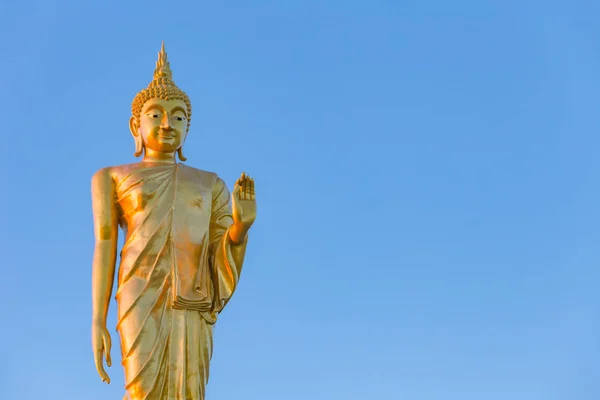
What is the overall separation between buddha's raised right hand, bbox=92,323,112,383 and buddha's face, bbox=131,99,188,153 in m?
2.13

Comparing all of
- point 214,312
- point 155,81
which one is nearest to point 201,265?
point 214,312

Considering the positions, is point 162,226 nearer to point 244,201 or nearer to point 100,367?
point 244,201

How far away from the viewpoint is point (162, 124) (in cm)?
1277

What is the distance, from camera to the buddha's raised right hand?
1193 centimetres

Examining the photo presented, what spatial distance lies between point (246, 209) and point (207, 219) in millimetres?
830

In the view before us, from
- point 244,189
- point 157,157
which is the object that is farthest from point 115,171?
point 244,189

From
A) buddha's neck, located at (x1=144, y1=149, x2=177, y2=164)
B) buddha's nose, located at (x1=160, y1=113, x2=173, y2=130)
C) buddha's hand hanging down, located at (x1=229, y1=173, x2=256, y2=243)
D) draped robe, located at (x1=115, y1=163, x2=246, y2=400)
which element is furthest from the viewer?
buddha's neck, located at (x1=144, y1=149, x2=177, y2=164)

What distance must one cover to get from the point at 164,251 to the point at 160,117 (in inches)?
62.9

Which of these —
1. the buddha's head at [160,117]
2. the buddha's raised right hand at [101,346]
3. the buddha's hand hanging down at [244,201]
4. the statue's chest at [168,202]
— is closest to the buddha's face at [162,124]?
the buddha's head at [160,117]

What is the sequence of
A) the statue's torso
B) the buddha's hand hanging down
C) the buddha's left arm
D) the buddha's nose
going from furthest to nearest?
1. the buddha's nose
2. the buddha's left arm
3. the statue's torso
4. the buddha's hand hanging down

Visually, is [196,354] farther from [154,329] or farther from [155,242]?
[155,242]

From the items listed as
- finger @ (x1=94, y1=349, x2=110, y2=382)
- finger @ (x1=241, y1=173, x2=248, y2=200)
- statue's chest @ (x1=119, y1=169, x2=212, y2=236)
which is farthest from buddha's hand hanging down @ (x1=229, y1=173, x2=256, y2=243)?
finger @ (x1=94, y1=349, x2=110, y2=382)

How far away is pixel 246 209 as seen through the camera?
1186 cm

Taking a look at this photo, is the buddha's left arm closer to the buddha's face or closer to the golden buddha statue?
the golden buddha statue
